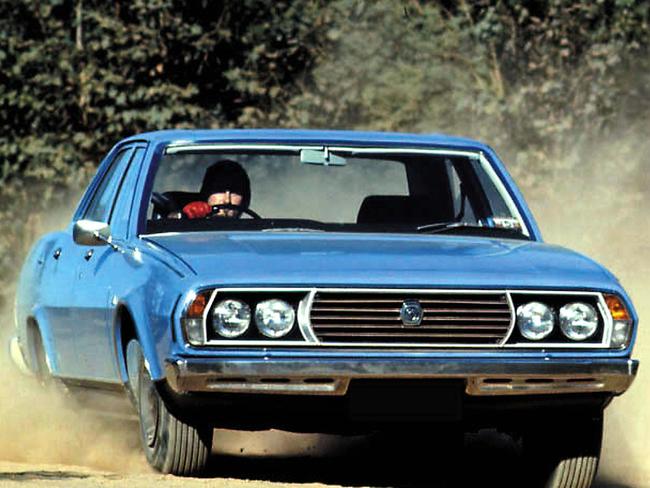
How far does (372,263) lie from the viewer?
7047 millimetres

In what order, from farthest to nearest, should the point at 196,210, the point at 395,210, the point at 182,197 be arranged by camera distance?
1. the point at 182,197
2. the point at 196,210
3. the point at 395,210

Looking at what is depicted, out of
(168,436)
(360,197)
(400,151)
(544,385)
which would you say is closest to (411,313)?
(544,385)

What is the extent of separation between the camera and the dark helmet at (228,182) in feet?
28.8

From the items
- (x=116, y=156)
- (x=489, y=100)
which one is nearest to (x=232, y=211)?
(x=116, y=156)

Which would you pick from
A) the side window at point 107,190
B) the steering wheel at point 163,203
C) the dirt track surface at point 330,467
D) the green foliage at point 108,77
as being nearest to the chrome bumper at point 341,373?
the dirt track surface at point 330,467

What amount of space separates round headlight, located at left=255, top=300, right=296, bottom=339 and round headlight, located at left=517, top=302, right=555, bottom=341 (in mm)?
839

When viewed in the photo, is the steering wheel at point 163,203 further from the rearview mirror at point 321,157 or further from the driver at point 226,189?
the rearview mirror at point 321,157

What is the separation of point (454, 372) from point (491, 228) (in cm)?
152

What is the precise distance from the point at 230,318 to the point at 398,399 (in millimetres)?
662

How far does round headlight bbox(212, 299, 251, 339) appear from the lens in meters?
6.83

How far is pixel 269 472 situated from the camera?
28.1 feet

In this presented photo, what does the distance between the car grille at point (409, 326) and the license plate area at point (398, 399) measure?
150mm

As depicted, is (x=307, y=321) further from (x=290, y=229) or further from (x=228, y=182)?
(x=228, y=182)

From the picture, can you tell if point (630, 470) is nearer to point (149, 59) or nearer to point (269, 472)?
point (269, 472)
